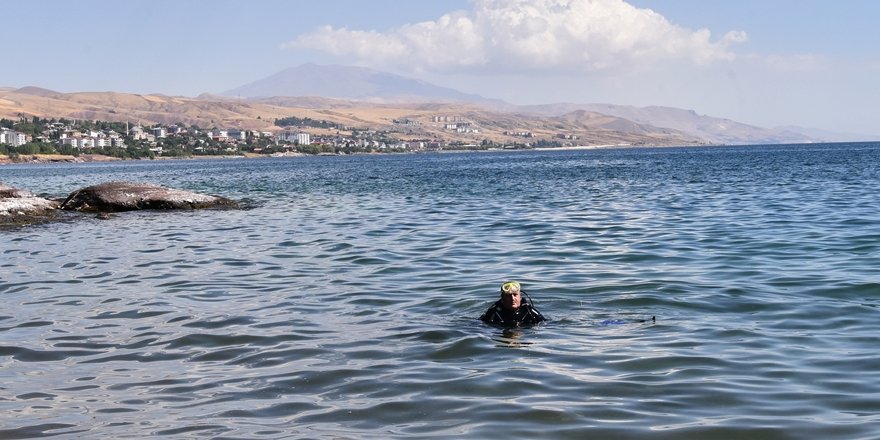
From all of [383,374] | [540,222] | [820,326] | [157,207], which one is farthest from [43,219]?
[820,326]

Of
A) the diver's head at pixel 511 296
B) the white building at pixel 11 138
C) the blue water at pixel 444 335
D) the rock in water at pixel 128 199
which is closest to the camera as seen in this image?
the blue water at pixel 444 335

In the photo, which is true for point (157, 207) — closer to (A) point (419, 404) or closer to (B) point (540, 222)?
(B) point (540, 222)

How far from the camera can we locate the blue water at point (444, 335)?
7680 mm

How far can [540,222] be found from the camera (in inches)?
1050

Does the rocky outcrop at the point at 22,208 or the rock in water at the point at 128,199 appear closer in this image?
the rocky outcrop at the point at 22,208

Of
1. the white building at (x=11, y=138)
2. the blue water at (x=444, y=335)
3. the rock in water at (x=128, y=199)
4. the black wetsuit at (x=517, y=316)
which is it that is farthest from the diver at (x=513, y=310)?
the white building at (x=11, y=138)

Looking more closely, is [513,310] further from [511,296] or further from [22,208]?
[22,208]

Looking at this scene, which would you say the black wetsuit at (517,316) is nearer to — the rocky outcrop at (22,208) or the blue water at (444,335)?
the blue water at (444,335)

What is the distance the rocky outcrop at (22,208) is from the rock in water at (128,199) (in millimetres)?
1428

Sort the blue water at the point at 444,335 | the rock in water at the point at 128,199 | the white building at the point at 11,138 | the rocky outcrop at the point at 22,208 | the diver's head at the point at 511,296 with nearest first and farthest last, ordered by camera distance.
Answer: the blue water at the point at 444,335, the diver's head at the point at 511,296, the rocky outcrop at the point at 22,208, the rock in water at the point at 128,199, the white building at the point at 11,138

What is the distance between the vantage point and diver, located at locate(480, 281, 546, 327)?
11.4 m

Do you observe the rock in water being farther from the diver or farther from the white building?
the white building

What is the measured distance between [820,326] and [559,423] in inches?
203

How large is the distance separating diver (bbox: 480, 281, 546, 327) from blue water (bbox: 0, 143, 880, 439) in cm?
25
